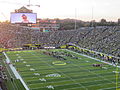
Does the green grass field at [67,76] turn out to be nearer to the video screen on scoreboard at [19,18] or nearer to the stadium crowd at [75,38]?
the stadium crowd at [75,38]

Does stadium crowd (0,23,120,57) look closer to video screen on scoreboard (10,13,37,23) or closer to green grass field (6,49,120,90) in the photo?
video screen on scoreboard (10,13,37,23)

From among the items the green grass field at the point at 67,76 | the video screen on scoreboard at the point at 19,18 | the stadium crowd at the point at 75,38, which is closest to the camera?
the green grass field at the point at 67,76

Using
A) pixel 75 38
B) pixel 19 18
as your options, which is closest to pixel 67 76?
pixel 19 18

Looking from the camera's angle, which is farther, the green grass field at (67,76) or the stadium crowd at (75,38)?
the stadium crowd at (75,38)

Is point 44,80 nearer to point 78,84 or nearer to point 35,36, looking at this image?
point 78,84

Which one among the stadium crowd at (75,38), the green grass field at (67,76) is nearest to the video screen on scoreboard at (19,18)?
the stadium crowd at (75,38)

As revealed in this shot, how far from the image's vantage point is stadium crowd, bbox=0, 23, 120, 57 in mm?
40944

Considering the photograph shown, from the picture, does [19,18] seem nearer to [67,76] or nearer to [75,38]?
[75,38]

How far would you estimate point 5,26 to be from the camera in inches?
2781

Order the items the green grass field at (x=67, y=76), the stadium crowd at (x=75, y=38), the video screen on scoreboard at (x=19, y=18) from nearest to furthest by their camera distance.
→ the green grass field at (x=67, y=76) → the stadium crowd at (x=75, y=38) → the video screen on scoreboard at (x=19, y=18)

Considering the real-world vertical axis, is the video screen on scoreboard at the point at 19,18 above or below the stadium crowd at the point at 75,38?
above

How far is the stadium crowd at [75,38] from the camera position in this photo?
40944 mm

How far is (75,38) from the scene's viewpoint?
54469 millimetres

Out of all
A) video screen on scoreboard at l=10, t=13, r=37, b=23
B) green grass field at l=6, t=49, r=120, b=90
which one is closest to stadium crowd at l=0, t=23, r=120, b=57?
video screen on scoreboard at l=10, t=13, r=37, b=23
